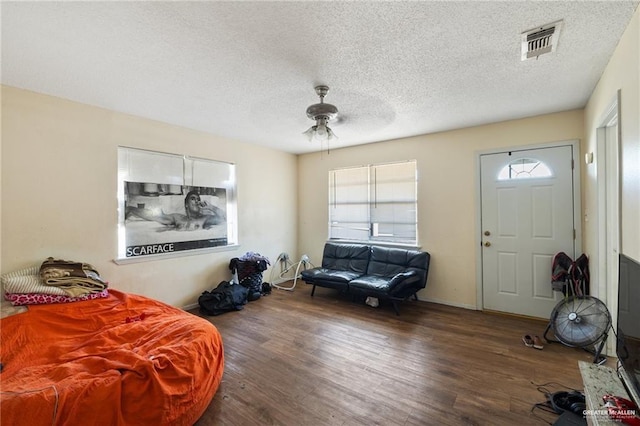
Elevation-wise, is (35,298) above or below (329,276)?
above

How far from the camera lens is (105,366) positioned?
162cm

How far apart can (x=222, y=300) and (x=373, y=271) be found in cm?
234

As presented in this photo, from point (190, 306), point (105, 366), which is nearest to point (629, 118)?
point (105, 366)

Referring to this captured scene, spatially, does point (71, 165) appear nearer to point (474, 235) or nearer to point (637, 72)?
point (637, 72)

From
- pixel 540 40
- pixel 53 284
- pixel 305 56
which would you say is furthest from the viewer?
pixel 53 284

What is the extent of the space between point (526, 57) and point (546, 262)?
2.55 metres

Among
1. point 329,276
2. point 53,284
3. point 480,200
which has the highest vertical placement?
point 480,200

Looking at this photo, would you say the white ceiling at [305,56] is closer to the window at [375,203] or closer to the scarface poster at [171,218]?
the scarface poster at [171,218]

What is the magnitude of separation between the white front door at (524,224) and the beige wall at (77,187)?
401cm

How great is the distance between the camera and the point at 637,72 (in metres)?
1.62

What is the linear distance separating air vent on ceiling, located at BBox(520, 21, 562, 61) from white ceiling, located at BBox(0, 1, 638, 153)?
6 centimetres

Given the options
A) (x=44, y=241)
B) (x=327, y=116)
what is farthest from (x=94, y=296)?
(x=327, y=116)

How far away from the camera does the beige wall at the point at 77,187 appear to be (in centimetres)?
259

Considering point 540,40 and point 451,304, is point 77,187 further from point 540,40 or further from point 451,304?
point 451,304
